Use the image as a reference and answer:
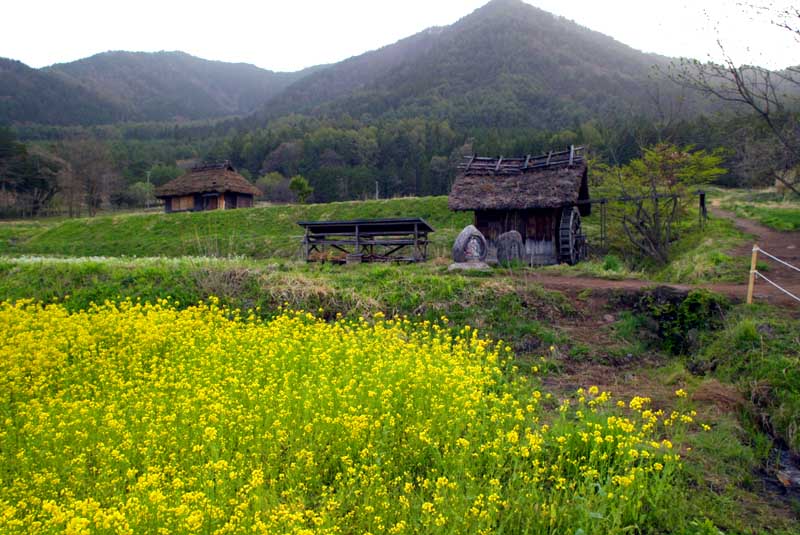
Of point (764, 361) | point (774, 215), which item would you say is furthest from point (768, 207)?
point (764, 361)

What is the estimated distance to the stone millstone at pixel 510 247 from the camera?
616 inches

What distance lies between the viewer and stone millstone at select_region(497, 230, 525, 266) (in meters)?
15.6

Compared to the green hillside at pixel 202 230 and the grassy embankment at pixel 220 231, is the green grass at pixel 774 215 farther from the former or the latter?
the green hillside at pixel 202 230

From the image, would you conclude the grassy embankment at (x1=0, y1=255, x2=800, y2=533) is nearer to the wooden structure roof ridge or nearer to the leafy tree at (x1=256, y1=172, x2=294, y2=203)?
the wooden structure roof ridge

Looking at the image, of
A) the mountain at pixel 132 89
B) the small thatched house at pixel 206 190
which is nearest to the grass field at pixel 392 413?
the small thatched house at pixel 206 190

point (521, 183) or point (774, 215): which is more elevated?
point (521, 183)

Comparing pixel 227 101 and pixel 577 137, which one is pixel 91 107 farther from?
pixel 577 137

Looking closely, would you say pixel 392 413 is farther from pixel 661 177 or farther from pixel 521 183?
pixel 661 177

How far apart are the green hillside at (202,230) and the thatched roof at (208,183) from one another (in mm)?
5258

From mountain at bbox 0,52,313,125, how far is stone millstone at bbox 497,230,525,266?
347 ft

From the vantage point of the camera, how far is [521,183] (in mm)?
16656

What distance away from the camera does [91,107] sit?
110 metres

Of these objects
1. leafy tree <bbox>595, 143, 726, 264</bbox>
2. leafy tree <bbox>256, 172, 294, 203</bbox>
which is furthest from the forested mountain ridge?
leafy tree <bbox>595, 143, 726, 264</bbox>

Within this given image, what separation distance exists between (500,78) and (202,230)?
231ft
